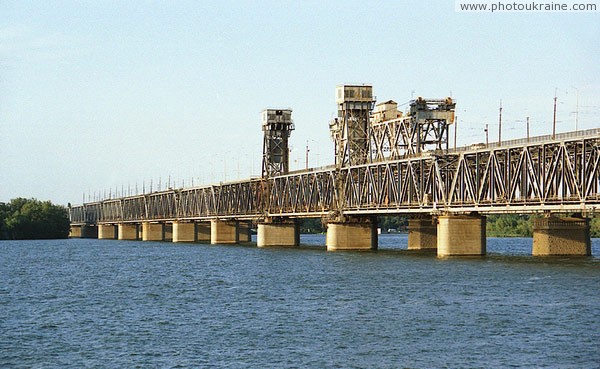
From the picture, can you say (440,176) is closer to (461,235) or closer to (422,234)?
(461,235)

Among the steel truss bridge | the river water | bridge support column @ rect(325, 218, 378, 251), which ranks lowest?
the river water

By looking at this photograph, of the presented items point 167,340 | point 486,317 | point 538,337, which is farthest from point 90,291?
point 538,337

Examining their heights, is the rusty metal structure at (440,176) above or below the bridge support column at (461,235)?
above

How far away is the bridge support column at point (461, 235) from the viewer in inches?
5022

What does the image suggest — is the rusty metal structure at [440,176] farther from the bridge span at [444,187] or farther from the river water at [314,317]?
the river water at [314,317]

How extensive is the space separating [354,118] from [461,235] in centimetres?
5664

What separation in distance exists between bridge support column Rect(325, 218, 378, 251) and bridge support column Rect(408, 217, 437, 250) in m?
11.1

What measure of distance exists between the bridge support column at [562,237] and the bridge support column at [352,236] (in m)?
A: 40.9

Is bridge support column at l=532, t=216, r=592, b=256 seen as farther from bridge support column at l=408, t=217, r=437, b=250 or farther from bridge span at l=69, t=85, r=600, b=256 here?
bridge support column at l=408, t=217, r=437, b=250

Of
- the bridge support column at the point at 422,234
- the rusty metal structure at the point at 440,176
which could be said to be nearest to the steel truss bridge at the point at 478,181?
the rusty metal structure at the point at 440,176

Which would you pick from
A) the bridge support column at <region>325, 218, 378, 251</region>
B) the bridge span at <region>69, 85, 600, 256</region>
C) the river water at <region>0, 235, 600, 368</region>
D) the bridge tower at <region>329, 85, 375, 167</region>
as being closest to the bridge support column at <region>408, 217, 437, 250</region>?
the bridge span at <region>69, 85, 600, 256</region>

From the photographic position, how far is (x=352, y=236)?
164250mm

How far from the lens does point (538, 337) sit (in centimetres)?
5784

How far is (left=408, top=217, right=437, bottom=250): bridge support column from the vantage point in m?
174
